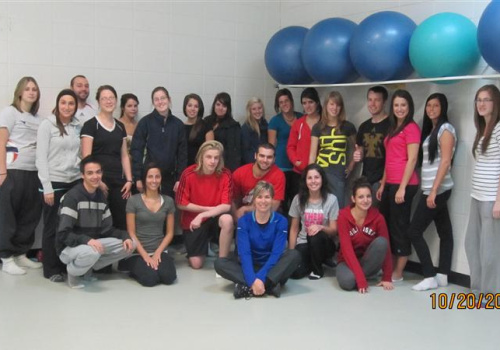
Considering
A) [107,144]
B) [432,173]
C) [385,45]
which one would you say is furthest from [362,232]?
[107,144]

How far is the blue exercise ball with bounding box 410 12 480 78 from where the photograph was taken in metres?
4.18

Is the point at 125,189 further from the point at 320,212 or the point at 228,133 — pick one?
the point at 320,212

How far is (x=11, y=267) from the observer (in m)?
4.80

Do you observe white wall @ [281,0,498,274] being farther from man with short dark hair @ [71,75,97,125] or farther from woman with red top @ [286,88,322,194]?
man with short dark hair @ [71,75,97,125]

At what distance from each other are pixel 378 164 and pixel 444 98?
800 mm

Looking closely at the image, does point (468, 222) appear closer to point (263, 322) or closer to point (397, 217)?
point (397, 217)

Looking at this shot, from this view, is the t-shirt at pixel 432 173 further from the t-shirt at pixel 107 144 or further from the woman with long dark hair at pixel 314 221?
the t-shirt at pixel 107 144

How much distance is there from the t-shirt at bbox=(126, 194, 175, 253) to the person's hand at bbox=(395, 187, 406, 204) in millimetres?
1863

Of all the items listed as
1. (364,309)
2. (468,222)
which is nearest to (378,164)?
(468,222)

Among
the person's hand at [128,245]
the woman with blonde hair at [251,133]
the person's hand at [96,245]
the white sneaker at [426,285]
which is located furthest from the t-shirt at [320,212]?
the person's hand at [96,245]

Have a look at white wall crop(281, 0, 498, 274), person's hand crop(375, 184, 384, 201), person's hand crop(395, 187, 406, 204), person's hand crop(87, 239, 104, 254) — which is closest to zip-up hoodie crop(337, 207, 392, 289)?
person's hand crop(395, 187, 406, 204)

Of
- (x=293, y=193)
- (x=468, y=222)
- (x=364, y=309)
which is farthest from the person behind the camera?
(x=293, y=193)

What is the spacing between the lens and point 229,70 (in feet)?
20.9
